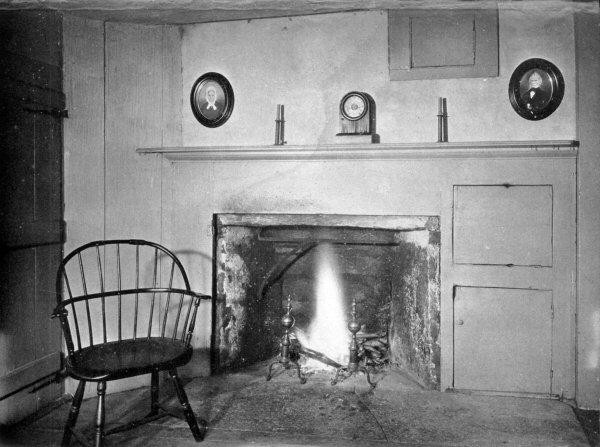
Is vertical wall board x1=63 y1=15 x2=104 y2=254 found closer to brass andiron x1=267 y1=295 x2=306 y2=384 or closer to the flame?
brass andiron x1=267 y1=295 x2=306 y2=384

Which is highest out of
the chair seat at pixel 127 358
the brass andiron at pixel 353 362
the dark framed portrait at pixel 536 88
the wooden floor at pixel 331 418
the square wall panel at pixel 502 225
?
the dark framed portrait at pixel 536 88

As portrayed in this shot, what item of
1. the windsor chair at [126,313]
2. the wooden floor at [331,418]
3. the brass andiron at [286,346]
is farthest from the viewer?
the brass andiron at [286,346]

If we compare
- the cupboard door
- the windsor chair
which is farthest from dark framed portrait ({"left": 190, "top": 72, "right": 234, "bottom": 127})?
the cupboard door

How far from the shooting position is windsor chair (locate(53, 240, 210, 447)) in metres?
1.83

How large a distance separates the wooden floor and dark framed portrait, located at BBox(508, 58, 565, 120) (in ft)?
5.39

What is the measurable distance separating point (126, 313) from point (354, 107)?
1.86m

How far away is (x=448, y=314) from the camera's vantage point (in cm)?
251

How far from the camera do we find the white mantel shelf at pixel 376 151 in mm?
2268

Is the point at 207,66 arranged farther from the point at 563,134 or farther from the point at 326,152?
the point at 563,134

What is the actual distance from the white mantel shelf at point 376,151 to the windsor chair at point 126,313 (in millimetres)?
635

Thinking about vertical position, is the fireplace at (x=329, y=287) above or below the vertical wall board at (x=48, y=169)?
below

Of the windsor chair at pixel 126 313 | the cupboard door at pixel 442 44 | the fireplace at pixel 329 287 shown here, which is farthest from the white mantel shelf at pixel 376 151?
the windsor chair at pixel 126 313

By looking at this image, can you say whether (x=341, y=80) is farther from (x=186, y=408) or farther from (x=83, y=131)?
→ (x=186, y=408)

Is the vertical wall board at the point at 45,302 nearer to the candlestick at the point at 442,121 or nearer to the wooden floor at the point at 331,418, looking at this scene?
the wooden floor at the point at 331,418
